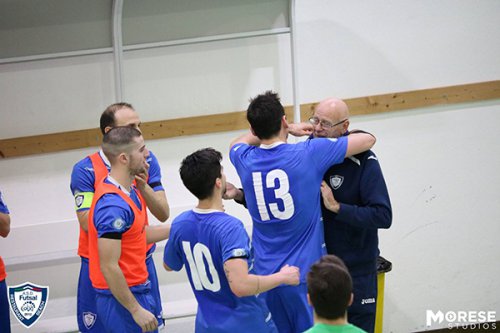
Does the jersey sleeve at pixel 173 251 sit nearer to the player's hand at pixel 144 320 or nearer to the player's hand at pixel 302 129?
the player's hand at pixel 144 320

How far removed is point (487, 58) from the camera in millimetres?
5883

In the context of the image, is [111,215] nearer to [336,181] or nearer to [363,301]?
[336,181]

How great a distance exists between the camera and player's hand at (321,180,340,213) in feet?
11.8

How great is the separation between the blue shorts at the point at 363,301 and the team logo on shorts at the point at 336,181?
51 centimetres

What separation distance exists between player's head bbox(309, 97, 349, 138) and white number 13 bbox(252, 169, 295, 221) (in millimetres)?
362

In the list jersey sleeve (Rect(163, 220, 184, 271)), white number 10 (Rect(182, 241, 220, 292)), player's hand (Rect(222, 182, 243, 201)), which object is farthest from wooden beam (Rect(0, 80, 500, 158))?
white number 10 (Rect(182, 241, 220, 292))

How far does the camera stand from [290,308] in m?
3.71

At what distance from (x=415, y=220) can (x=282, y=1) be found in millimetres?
2197

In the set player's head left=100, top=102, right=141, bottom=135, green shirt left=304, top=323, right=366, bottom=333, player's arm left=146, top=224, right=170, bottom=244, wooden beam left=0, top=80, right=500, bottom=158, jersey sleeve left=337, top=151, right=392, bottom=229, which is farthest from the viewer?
wooden beam left=0, top=80, right=500, bottom=158

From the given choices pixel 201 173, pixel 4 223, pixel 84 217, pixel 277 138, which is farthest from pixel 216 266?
pixel 4 223

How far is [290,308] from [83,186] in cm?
134

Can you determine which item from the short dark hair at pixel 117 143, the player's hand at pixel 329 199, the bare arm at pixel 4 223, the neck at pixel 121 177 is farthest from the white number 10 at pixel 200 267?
the bare arm at pixel 4 223

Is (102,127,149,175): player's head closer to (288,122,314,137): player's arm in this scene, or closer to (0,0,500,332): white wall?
(288,122,314,137): player's arm

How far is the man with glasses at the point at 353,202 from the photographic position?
3621 mm
